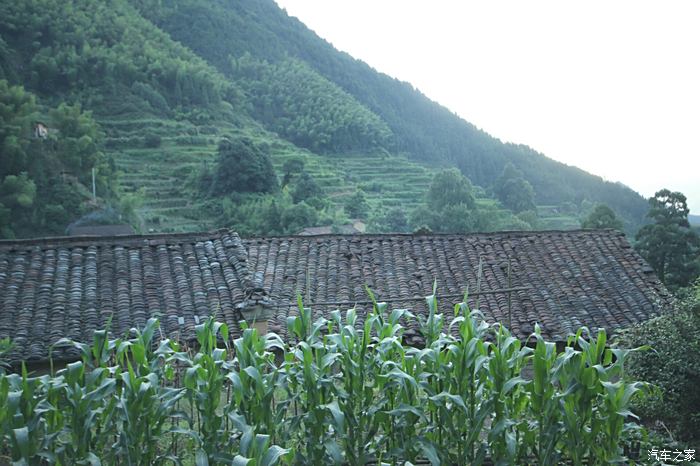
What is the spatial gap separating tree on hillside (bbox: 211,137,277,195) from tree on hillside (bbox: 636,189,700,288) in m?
30.1

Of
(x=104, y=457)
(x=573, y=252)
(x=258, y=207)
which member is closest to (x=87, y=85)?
(x=258, y=207)

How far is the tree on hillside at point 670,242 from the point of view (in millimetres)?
23359

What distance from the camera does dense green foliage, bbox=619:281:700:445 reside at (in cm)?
620

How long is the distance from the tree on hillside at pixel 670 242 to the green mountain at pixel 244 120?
21399 millimetres

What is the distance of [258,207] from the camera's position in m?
44.3

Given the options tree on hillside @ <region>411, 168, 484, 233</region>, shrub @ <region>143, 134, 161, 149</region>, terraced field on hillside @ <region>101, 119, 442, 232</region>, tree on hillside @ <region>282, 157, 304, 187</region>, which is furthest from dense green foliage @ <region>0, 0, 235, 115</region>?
tree on hillside @ <region>411, 168, 484, 233</region>

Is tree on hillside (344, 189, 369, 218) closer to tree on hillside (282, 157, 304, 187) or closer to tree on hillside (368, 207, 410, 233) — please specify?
tree on hillside (368, 207, 410, 233)

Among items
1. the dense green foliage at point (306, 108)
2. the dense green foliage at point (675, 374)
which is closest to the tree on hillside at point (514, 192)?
the dense green foliage at point (306, 108)

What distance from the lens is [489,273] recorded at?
1343cm

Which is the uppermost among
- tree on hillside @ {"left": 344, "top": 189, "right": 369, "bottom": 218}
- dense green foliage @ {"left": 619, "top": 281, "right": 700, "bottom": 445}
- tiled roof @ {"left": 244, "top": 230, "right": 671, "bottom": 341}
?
dense green foliage @ {"left": 619, "top": 281, "right": 700, "bottom": 445}

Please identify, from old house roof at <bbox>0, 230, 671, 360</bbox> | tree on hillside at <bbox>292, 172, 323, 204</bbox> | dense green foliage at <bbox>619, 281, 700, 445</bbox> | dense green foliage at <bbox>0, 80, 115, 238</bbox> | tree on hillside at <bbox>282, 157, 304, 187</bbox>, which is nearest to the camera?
dense green foliage at <bbox>619, 281, 700, 445</bbox>

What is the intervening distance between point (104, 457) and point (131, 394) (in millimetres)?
641

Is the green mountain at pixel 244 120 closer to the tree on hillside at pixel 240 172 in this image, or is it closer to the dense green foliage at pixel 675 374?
the tree on hillside at pixel 240 172

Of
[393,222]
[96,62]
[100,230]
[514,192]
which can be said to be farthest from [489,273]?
[96,62]
